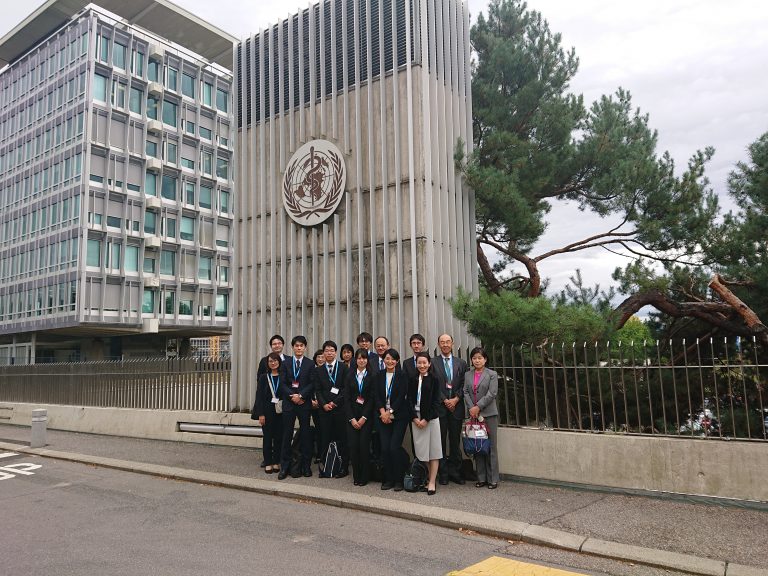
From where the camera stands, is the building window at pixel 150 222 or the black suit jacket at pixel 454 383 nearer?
the black suit jacket at pixel 454 383

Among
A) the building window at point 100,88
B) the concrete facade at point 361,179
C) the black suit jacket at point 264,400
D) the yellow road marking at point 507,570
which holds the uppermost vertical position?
the building window at point 100,88

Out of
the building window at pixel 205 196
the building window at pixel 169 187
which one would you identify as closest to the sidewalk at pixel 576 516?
the building window at pixel 169 187

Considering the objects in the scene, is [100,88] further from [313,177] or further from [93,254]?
[313,177]

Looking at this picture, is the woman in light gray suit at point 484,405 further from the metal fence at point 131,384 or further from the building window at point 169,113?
the building window at point 169,113

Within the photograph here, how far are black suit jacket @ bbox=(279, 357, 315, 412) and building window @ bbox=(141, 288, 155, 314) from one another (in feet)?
111

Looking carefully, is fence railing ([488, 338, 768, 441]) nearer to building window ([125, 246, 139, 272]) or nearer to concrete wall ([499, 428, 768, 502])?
concrete wall ([499, 428, 768, 502])

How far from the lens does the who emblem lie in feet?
34.7

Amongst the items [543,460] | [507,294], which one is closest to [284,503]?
[543,460]

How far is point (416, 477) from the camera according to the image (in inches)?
290

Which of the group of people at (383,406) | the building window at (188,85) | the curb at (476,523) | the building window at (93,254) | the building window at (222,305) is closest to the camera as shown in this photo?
the curb at (476,523)

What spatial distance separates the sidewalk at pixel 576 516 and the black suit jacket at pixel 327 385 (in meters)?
1.02

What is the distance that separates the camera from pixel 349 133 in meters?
10.5

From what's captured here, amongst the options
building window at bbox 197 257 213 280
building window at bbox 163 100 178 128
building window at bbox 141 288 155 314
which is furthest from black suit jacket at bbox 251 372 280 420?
building window at bbox 163 100 178 128

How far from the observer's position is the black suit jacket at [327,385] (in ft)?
26.9
